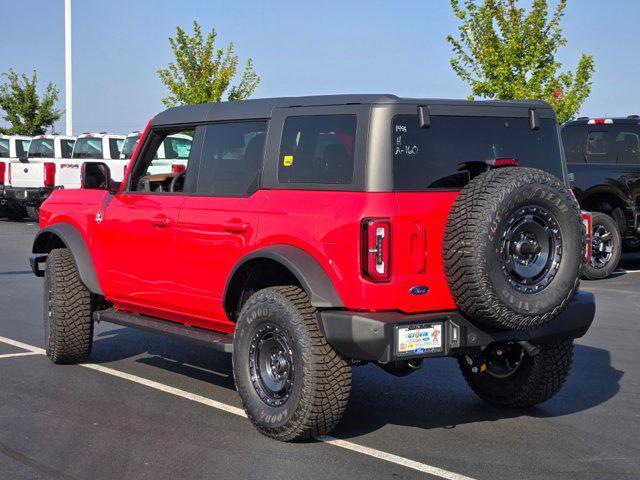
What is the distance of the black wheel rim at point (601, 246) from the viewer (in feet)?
47.0

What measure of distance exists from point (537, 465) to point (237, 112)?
2.88 m

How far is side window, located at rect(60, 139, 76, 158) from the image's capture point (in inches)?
1124

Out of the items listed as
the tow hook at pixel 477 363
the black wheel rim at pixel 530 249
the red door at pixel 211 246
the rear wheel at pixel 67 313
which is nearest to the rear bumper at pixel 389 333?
the black wheel rim at pixel 530 249

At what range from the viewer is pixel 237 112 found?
673cm

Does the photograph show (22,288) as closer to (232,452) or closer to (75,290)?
(75,290)

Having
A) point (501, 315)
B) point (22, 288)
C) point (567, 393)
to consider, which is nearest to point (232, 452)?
point (501, 315)

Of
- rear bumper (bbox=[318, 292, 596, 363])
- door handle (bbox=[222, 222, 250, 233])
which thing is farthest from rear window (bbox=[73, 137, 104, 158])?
rear bumper (bbox=[318, 292, 596, 363])

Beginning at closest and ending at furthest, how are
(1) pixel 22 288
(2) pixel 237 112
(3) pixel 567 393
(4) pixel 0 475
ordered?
1. (4) pixel 0 475
2. (2) pixel 237 112
3. (3) pixel 567 393
4. (1) pixel 22 288

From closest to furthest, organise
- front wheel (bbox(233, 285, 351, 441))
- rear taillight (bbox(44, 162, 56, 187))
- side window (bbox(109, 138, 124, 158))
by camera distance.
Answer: front wheel (bbox(233, 285, 351, 441)), rear taillight (bbox(44, 162, 56, 187)), side window (bbox(109, 138, 124, 158))

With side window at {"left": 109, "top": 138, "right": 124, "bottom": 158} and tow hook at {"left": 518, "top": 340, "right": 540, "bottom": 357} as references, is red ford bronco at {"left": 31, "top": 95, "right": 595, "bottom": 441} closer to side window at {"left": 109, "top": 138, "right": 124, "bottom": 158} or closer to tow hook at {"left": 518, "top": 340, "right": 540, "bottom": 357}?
tow hook at {"left": 518, "top": 340, "right": 540, "bottom": 357}

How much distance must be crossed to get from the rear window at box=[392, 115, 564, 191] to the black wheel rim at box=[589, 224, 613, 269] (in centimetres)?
819

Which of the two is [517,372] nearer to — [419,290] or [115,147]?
[419,290]

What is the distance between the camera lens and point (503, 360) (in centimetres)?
687

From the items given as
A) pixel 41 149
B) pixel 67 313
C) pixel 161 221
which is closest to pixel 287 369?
pixel 161 221
